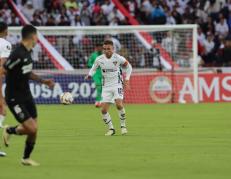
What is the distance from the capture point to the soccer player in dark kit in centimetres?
1326

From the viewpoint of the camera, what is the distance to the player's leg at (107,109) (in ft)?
62.3

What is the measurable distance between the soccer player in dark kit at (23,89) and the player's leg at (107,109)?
5581mm

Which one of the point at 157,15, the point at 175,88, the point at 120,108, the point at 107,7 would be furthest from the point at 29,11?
the point at 120,108

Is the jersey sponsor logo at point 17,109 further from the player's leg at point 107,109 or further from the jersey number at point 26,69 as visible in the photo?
the player's leg at point 107,109

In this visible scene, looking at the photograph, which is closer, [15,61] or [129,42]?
[15,61]

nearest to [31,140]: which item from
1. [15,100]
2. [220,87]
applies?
[15,100]

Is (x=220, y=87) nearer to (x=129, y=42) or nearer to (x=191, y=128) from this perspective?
(x=129, y=42)

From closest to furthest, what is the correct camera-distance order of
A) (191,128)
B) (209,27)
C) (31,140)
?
1. (31,140)
2. (191,128)
3. (209,27)

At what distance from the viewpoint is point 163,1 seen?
38.1m

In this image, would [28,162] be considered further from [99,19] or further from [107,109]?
[99,19]

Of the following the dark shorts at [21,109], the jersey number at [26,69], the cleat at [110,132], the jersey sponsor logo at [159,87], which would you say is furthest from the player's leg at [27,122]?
the jersey sponsor logo at [159,87]

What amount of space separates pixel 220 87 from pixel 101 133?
45.6 feet

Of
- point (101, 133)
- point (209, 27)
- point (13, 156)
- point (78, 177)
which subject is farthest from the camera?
point (209, 27)

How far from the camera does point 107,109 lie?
64.1ft
